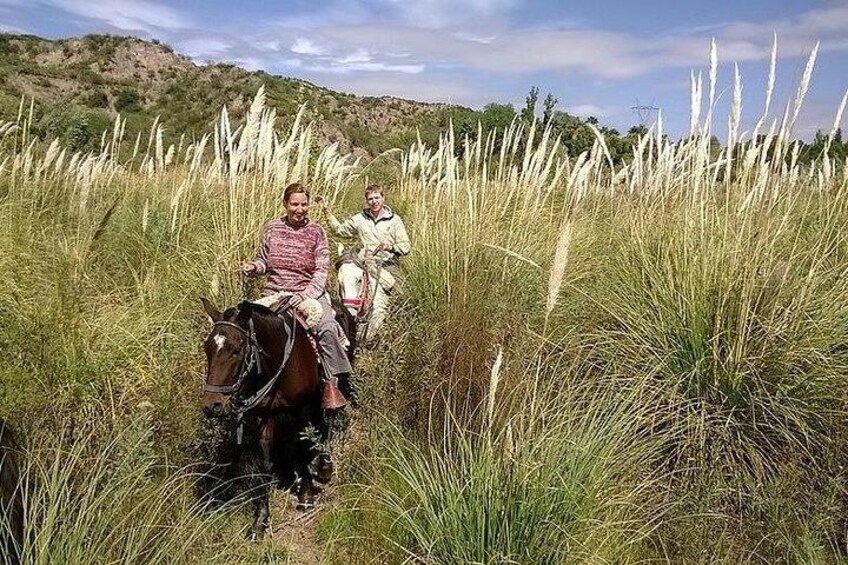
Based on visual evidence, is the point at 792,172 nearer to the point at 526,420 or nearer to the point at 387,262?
the point at 526,420

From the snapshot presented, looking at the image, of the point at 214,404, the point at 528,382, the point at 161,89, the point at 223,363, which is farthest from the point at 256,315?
the point at 161,89

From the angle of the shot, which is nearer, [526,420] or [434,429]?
[526,420]

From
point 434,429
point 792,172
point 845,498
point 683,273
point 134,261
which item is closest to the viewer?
point 845,498

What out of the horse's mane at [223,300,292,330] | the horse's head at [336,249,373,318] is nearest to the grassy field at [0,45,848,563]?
the horse's head at [336,249,373,318]

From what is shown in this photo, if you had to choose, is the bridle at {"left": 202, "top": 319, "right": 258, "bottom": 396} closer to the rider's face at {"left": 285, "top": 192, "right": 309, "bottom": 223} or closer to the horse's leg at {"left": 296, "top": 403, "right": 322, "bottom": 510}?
the horse's leg at {"left": 296, "top": 403, "right": 322, "bottom": 510}

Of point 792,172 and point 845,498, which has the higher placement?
point 792,172

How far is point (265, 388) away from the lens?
4422 mm

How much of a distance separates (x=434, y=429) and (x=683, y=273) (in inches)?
73.6

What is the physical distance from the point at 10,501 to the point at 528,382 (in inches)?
101

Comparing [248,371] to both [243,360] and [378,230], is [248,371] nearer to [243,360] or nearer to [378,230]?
[243,360]

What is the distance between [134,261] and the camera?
21.0 ft

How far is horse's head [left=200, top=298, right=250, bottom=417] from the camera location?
12.6ft

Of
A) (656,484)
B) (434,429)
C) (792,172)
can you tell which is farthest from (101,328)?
(792,172)

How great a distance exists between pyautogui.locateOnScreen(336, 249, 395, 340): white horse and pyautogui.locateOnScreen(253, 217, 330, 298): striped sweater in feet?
2.16
